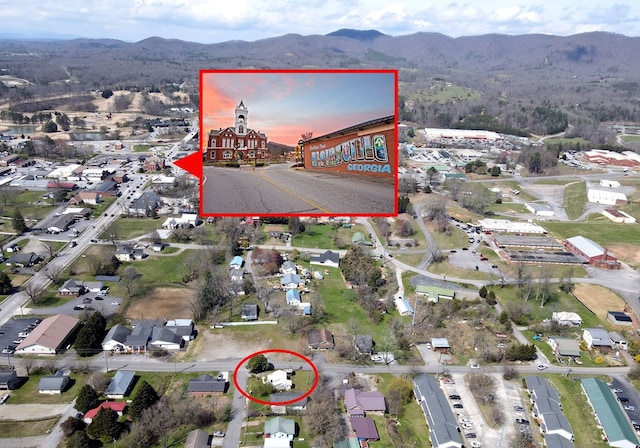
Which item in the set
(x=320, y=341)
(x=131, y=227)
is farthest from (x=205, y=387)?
(x=131, y=227)

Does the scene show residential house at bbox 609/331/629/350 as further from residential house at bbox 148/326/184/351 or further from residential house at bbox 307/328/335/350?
residential house at bbox 148/326/184/351

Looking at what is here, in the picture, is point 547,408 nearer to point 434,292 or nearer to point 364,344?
point 364,344

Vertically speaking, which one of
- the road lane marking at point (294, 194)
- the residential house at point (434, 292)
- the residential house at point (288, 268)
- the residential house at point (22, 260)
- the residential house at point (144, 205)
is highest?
the road lane marking at point (294, 194)

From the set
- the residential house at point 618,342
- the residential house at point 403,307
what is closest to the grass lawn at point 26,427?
the residential house at point 403,307

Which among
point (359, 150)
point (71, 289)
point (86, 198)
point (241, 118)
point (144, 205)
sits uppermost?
point (241, 118)

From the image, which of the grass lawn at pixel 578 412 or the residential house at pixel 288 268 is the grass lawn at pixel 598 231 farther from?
the residential house at pixel 288 268

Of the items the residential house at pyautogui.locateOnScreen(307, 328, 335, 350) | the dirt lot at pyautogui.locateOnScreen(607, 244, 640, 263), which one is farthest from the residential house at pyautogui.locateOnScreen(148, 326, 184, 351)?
the dirt lot at pyautogui.locateOnScreen(607, 244, 640, 263)

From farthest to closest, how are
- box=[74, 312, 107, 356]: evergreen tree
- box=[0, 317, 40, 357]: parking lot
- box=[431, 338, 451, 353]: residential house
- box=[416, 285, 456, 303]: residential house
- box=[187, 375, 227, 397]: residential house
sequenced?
box=[416, 285, 456, 303]: residential house, box=[431, 338, 451, 353]: residential house, box=[0, 317, 40, 357]: parking lot, box=[74, 312, 107, 356]: evergreen tree, box=[187, 375, 227, 397]: residential house
